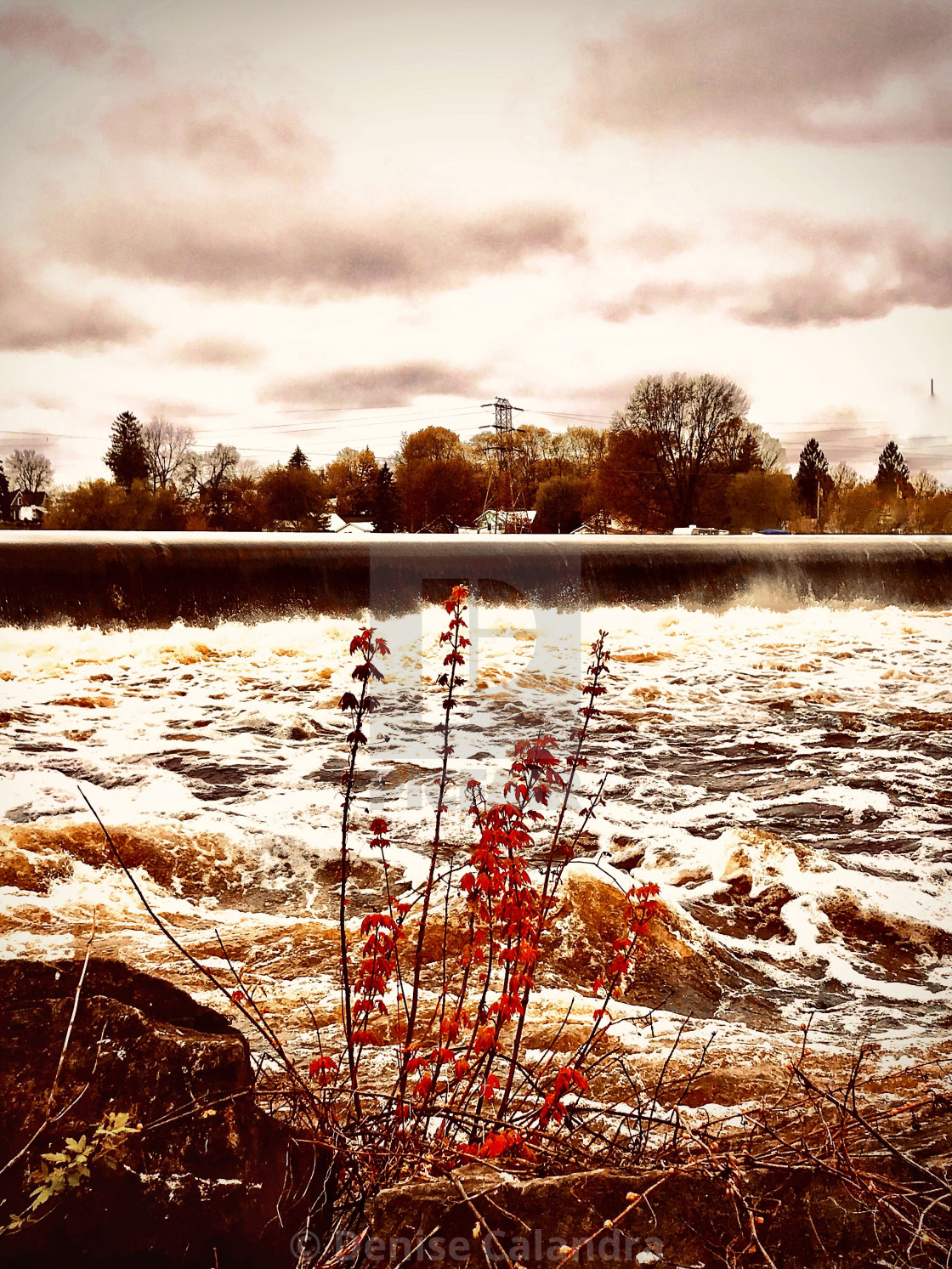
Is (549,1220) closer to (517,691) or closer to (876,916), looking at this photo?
(876,916)

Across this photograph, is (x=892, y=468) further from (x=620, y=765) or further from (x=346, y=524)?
(x=620, y=765)

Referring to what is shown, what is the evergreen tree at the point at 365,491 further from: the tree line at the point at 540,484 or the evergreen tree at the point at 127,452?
the evergreen tree at the point at 127,452

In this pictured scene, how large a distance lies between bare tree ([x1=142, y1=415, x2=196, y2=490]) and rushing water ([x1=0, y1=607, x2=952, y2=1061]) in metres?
36.4

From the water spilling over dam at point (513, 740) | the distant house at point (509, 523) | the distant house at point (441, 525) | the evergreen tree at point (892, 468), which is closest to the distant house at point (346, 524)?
the distant house at point (441, 525)

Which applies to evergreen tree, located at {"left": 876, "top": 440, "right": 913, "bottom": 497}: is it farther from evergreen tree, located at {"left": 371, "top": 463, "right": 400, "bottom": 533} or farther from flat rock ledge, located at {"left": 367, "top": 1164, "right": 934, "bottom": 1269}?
flat rock ledge, located at {"left": 367, "top": 1164, "right": 934, "bottom": 1269}

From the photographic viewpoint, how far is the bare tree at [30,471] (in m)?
39.6

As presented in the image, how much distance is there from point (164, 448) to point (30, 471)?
606 cm

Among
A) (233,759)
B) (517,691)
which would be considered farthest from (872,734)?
(233,759)

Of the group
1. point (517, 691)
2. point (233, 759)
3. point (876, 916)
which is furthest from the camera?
point (517, 691)

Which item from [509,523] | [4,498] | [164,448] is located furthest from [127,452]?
[509,523]

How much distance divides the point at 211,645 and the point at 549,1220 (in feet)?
20.9

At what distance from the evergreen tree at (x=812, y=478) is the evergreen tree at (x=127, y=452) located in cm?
3070

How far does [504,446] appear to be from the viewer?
129 feet

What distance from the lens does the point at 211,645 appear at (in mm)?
7199
